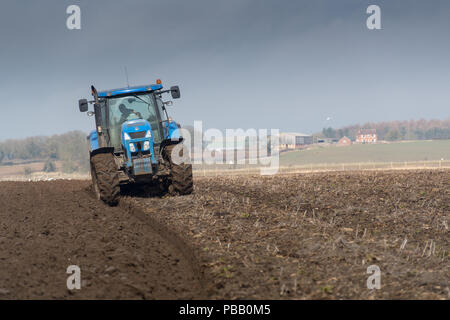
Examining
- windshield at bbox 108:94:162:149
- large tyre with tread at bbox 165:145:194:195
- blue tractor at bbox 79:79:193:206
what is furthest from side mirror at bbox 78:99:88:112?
large tyre with tread at bbox 165:145:194:195

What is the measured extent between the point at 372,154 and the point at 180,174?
68.6 meters

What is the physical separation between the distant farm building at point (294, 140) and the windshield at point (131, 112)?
7789 cm

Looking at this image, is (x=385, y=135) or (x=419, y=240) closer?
(x=419, y=240)

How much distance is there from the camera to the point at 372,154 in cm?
7444

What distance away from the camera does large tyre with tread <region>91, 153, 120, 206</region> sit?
1085 cm

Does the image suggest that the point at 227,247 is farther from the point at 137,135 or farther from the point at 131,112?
the point at 131,112

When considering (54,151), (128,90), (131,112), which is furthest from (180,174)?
(54,151)

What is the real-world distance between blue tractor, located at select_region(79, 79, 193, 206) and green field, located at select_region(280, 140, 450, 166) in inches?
2084

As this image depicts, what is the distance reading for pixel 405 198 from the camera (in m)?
12.3

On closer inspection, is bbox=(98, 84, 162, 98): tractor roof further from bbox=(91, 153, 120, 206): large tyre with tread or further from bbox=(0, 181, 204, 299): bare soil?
bbox=(0, 181, 204, 299): bare soil

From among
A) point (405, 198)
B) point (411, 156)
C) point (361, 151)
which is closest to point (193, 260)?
point (405, 198)
